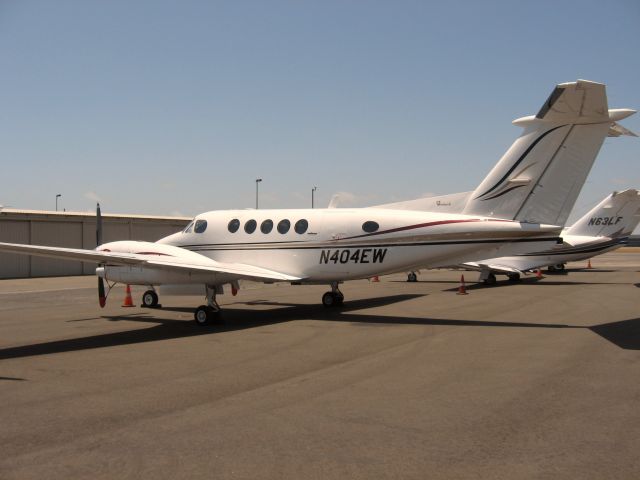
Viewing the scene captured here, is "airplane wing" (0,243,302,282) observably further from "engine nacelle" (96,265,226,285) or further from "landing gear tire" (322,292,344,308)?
"landing gear tire" (322,292,344,308)

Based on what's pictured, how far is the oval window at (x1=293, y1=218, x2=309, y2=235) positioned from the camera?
54.6ft

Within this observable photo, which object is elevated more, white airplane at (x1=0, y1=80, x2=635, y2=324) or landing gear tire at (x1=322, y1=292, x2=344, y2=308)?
white airplane at (x1=0, y1=80, x2=635, y2=324)

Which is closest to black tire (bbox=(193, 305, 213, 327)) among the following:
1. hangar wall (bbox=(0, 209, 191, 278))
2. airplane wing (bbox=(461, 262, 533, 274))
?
airplane wing (bbox=(461, 262, 533, 274))

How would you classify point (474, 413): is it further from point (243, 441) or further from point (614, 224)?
point (614, 224)

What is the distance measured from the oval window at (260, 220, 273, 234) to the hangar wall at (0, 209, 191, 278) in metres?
24.6

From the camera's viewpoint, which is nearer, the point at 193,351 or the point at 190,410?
the point at 190,410

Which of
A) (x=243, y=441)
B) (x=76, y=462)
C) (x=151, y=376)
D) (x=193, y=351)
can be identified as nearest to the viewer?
(x=76, y=462)

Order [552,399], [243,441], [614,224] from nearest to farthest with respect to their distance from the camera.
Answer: [243,441]
[552,399]
[614,224]

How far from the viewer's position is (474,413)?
22.2 feet

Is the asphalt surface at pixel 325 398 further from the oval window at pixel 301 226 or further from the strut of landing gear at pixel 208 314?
the oval window at pixel 301 226

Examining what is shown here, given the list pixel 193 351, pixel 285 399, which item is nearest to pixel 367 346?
pixel 193 351

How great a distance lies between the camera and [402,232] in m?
15.3

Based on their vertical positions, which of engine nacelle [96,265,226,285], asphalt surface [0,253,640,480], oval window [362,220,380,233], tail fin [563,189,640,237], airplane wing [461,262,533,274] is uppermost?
tail fin [563,189,640,237]

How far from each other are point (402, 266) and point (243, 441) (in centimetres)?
995
